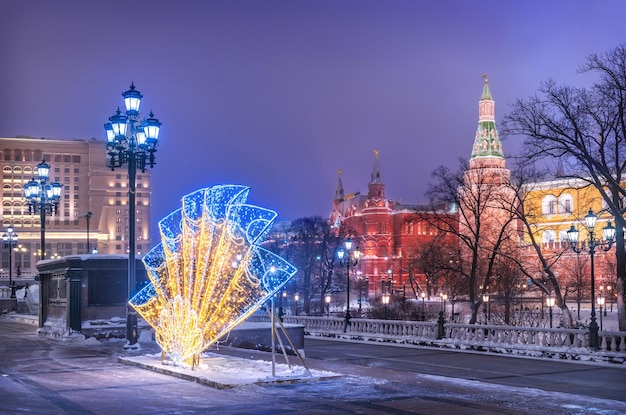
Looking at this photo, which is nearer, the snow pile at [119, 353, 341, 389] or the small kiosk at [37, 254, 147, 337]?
the snow pile at [119, 353, 341, 389]

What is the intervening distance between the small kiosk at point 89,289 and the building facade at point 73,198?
5829 inches

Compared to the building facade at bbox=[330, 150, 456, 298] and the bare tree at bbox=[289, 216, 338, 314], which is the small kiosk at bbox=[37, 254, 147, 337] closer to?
Answer: the bare tree at bbox=[289, 216, 338, 314]

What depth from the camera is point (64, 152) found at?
189 metres

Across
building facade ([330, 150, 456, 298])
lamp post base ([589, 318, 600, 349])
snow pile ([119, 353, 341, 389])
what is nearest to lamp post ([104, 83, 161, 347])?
snow pile ([119, 353, 341, 389])

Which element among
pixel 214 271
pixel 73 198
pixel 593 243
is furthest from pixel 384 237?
pixel 214 271

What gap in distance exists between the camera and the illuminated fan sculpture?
18.0 meters

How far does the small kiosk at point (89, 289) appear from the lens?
96.9 ft

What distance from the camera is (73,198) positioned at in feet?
628

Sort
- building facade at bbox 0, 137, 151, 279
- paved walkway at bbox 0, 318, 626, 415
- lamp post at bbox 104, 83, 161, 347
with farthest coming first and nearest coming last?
building facade at bbox 0, 137, 151, 279
lamp post at bbox 104, 83, 161, 347
paved walkway at bbox 0, 318, 626, 415

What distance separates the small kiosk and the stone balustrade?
1034 cm

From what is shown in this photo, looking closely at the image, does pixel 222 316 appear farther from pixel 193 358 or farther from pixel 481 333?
pixel 481 333

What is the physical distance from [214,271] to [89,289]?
43.7ft

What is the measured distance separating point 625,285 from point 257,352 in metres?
14.9

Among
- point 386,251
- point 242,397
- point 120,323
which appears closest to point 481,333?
point 120,323
